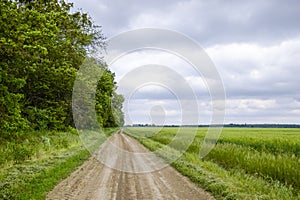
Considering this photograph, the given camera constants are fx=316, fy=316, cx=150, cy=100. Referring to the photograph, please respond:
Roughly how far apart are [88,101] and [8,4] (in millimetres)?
20321

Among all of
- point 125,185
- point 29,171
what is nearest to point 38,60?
point 29,171

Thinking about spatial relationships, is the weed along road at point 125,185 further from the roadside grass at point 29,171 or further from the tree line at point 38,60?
the tree line at point 38,60

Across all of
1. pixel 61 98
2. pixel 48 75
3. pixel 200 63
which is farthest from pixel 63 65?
pixel 200 63

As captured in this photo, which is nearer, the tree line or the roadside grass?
the roadside grass

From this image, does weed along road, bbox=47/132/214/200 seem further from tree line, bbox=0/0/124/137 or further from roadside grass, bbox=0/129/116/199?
tree line, bbox=0/0/124/137

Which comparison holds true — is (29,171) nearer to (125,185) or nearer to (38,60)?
(125,185)

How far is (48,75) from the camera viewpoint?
23328mm

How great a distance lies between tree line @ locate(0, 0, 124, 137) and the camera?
14.8 metres

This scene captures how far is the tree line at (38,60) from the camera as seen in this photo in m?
14.8

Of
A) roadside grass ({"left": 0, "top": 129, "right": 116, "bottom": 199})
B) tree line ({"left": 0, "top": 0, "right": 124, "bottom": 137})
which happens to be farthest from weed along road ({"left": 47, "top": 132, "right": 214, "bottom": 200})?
tree line ({"left": 0, "top": 0, "right": 124, "bottom": 137})

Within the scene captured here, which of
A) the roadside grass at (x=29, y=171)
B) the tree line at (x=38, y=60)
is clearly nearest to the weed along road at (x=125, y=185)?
the roadside grass at (x=29, y=171)

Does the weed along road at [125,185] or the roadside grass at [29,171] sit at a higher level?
the roadside grass at [29,171]

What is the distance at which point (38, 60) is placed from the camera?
20562 millimetres

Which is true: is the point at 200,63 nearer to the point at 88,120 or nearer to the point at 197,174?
the point at 197,174
